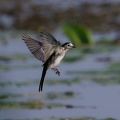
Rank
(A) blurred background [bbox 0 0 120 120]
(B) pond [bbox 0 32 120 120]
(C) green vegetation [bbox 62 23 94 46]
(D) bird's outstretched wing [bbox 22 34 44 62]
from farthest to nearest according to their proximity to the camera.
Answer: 1. (C) green vegetation [bbox 62 23 94 46]
2. (A) blurred background [bbox 0 0 120 120]
3. (B) pond [bbox 0 32 120 120]
4. (D) bird's outstretched wing [bbox 22 34 44 62]

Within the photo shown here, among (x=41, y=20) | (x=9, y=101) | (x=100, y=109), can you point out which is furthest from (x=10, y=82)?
(x=41, y=20)

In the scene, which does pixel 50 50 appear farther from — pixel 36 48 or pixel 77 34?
pixel 77 34

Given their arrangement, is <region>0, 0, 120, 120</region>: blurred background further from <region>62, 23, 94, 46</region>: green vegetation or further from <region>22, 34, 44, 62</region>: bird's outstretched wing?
<region>22, 34, 44, 62</region>: bird's outstretched wing

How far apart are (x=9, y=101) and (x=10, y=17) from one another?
844cm

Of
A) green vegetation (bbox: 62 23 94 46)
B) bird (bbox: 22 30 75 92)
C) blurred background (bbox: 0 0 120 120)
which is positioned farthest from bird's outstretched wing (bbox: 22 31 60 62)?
green vegetation (bbox: 62 23 94 46)

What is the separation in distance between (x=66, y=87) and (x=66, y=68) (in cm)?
157

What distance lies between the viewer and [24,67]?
1059cm

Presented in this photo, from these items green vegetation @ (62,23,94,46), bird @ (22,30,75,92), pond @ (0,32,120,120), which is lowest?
bird @ (22,30,75,92)

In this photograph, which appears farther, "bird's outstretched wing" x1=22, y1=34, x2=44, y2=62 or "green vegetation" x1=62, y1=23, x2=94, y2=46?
"green vegetation" x1=62, y1=23, x2=94, y2=46

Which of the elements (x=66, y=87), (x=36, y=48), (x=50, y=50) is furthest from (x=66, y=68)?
(x=50, y=50)

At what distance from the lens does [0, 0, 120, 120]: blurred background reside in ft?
26.0

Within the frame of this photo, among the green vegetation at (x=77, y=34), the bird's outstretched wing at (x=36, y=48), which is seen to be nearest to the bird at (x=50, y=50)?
the bird's outstretched wing at (x=36, y=48)

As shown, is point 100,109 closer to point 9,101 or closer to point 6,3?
point 9,101

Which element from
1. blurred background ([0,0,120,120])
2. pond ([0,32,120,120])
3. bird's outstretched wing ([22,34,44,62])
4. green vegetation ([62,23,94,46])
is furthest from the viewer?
green vegetation ([62,23,94,46])
